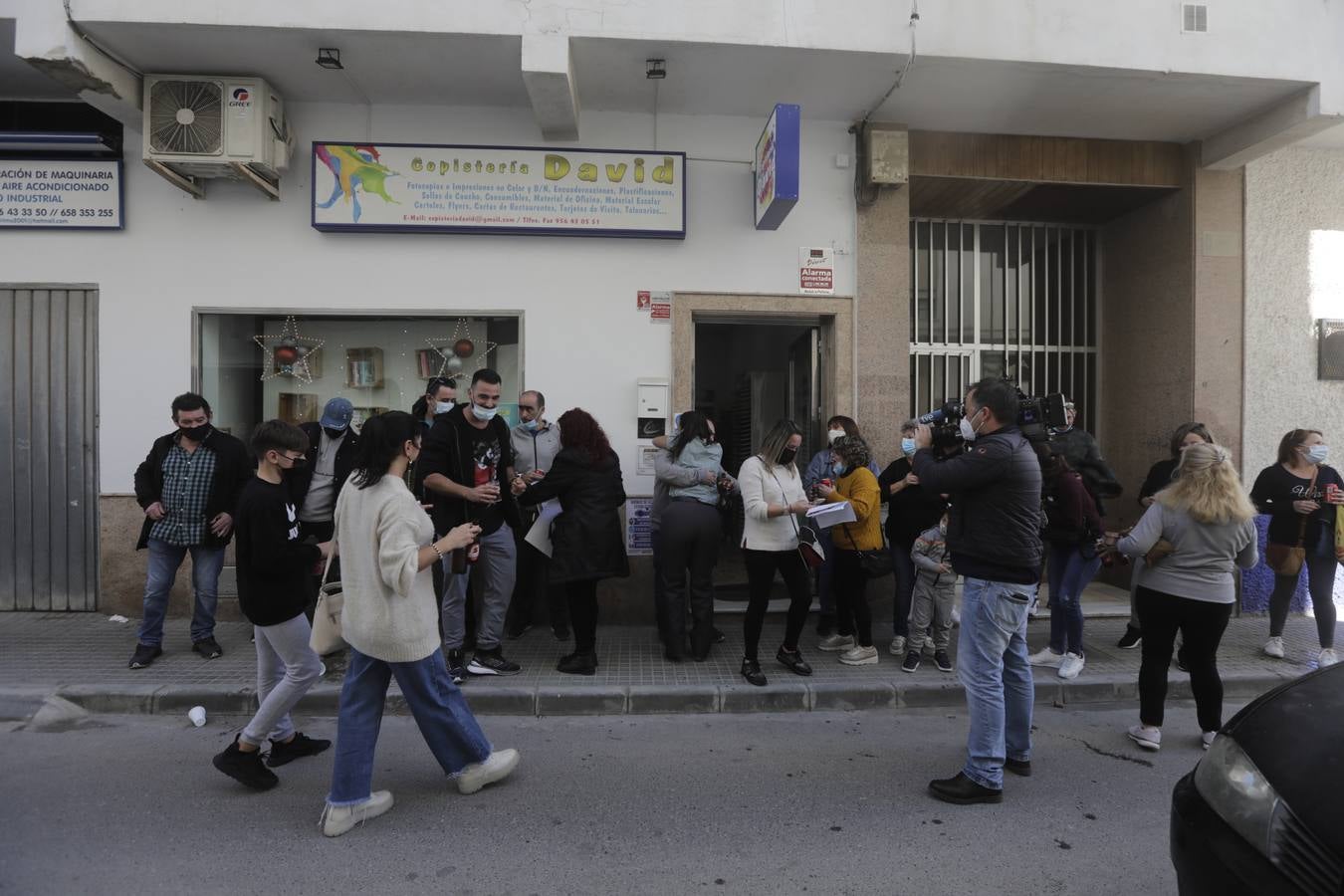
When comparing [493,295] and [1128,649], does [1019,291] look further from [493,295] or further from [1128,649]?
[493,295]

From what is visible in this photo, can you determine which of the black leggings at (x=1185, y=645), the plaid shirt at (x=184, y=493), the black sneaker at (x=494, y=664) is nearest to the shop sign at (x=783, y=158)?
the black leggings at (x=1185, y=645)

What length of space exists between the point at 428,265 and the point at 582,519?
3.00m

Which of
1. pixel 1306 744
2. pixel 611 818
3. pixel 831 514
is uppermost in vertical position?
pixel 831 514

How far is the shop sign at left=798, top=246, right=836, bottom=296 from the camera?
6.80 meters

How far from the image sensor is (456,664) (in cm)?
504

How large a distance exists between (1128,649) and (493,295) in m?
6.06

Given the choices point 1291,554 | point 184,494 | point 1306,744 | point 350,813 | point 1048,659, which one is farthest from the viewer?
point 1291,554

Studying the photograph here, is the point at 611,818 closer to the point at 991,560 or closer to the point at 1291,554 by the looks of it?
the point at 991,560

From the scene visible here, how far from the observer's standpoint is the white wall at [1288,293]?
7.20 m

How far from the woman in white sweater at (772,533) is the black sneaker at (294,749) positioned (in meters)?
2.62

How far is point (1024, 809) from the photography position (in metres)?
3.46

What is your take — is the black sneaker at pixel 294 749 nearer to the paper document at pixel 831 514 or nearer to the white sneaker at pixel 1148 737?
the paper document at pixel 831 514

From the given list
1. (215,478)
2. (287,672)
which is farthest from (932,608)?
(215,478)

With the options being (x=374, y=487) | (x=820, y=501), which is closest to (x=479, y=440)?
(x=374, y=487)
